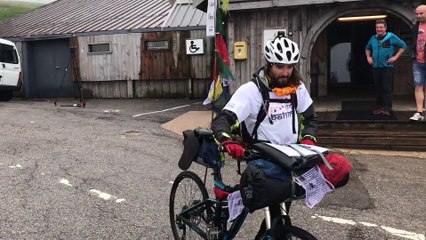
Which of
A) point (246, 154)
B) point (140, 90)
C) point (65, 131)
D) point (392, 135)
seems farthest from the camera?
point (140, 90)

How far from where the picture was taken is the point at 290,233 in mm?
2648

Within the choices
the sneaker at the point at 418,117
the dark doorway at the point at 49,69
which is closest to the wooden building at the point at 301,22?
the sneaker at the point at 418,117

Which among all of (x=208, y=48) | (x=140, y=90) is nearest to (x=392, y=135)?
(x=208, y=48)

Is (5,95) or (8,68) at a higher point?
(8,68)

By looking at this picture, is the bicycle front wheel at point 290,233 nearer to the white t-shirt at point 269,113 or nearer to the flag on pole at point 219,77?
the white t-shirt at point 269,113

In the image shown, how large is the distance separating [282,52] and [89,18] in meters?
18.4

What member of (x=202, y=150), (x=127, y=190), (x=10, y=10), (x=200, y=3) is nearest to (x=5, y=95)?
(x=200, y=3)

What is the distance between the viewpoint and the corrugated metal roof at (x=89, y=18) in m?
17.9

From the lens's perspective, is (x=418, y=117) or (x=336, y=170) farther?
(x=418, y=117)

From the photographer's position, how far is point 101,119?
39.5ft

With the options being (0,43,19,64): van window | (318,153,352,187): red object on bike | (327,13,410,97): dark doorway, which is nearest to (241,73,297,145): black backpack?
(318,153,352,187): red object on bike

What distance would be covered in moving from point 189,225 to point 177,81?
1391cm

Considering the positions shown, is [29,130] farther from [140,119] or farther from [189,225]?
[189,225]

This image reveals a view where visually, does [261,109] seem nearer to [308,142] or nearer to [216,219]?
[308,142]
